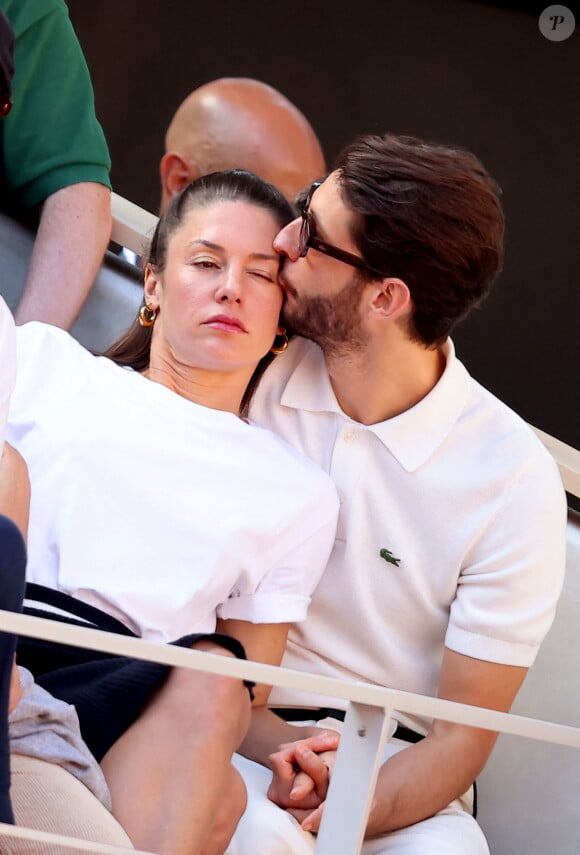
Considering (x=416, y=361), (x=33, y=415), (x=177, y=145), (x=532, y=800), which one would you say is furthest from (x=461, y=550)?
(x=177, y=145)

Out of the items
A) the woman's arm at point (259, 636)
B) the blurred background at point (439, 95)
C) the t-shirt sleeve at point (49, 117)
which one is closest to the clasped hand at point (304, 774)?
the woman's arm at point (259, 636)

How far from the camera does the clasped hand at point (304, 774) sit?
176 cm

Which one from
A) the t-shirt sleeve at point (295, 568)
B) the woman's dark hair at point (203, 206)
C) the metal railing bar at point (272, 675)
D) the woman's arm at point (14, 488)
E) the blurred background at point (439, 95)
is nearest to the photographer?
the metal railing bar at point (272, 675)

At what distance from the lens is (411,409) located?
2027 mm

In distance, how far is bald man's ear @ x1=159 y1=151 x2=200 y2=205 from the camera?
2777 mm

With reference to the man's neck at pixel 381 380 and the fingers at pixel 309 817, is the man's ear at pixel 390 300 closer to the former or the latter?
the man's neck at pixel 381 380

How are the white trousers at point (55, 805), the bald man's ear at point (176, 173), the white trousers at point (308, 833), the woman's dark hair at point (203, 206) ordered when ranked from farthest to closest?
the bald man's ear at point (176, 173), the woman's dark hair at point (203, 206), the white trousers at point (308, 833), the white trousers at point (55, 805)

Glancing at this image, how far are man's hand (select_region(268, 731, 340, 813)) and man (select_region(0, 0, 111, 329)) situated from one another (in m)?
0.93

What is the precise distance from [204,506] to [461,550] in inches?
14.6

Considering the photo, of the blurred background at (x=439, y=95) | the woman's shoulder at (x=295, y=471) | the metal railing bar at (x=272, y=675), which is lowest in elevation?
the blurred background at (x=439, y=95)

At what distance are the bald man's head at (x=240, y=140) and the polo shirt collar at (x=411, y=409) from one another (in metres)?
0.74

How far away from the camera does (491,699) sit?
1.93m

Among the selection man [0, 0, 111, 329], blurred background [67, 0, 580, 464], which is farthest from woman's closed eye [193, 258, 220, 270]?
blurred background [67, 0, 580, 464]

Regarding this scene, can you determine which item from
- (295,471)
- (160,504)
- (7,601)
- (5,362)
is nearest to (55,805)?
(7,601)
